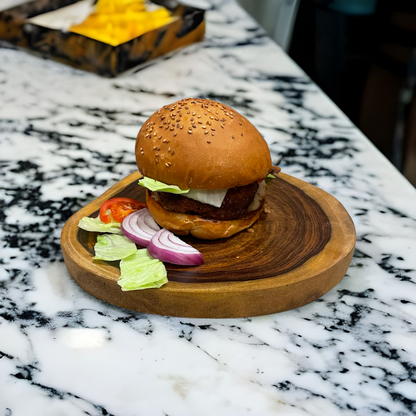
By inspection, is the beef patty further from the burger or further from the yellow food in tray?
the yellow food in tray

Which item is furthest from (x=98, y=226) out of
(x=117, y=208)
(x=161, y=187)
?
(x=161, y=187)

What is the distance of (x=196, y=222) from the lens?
74.0 inches

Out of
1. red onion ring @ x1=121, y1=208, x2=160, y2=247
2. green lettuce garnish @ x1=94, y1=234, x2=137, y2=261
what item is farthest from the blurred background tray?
green lettuce garnish @ x1=94, y1=234, x2=137, y2=261

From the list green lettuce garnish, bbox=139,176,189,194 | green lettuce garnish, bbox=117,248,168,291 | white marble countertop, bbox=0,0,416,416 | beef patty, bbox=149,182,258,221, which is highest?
green lettuce garnish, bbox=139,176,189,194

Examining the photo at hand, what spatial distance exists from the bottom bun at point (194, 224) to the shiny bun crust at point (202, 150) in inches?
4.7

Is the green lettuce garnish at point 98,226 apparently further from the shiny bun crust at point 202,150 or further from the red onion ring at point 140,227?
the shiny bun crust at point 202,150

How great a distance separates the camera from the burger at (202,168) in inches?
71.4

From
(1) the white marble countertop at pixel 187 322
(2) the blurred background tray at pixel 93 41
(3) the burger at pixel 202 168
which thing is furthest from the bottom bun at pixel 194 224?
(2) the blurred background tray at pixel 93 41

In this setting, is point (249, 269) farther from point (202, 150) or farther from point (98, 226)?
point (98, 226)

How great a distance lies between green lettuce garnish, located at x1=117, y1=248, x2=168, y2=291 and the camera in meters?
1.62

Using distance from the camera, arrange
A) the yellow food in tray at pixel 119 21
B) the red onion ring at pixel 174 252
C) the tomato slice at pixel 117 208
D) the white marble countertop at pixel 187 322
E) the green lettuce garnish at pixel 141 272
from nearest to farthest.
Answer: the white marble countertop at pixel 187 322
the green lettuce garnish at pixel 141 272
the red onion ring at pixel 174 252
the tomato slice at pixel 117 208
the yellow food in tray at pixel 119 21

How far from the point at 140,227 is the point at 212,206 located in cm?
27

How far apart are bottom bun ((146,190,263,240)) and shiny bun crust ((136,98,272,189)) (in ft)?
0.39

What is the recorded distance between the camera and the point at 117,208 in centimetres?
201
